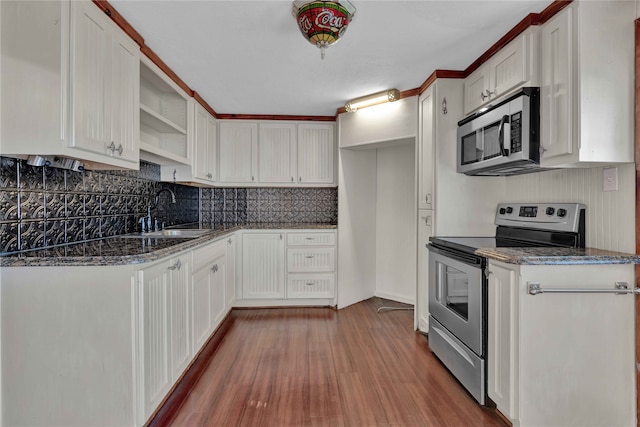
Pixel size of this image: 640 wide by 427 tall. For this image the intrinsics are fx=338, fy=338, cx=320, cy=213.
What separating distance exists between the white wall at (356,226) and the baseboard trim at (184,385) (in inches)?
55.7

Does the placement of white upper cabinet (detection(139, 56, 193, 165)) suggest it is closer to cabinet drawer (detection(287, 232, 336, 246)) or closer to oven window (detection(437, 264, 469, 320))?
cabinet drawer (detection(287, 232, 336, 246))

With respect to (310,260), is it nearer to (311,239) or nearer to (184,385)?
(311,239)

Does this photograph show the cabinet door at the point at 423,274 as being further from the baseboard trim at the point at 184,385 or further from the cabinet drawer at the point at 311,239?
the baseboard trim at the point at 184,385

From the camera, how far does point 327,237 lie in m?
3.62

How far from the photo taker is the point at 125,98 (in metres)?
1.91

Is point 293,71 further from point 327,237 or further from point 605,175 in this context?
point 605,175

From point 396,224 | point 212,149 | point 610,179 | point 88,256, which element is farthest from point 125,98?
point 396,224

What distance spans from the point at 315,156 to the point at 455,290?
2.24 m

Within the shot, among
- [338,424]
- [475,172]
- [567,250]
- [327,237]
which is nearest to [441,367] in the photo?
[338,424]

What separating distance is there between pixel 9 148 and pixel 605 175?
9.33 feet

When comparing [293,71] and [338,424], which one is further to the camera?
[293,71]

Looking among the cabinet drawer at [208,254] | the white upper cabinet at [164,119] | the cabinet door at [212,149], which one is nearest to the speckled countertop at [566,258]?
the cabinet drawer at [208,254]

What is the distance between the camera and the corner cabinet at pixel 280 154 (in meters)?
3.85

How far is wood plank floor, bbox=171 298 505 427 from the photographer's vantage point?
179cm
